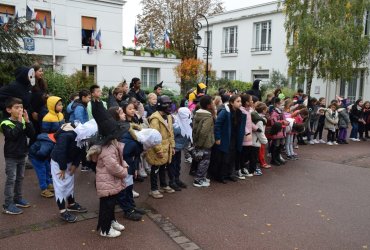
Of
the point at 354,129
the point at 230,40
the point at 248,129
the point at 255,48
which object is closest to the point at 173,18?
the point at 230,40

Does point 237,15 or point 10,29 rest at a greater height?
point 237,15

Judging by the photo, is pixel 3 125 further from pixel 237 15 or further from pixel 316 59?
Answer: pixel 237 15

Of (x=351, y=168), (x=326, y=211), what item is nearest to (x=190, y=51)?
(x=351, y=168)

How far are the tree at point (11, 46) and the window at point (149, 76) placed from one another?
39.3 ft

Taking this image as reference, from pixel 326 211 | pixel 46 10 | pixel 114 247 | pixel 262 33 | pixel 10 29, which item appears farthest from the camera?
pixel 262 33

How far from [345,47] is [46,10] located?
17612 mm

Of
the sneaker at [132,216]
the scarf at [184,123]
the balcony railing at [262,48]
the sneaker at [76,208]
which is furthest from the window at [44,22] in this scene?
the sneaker at [132,216]

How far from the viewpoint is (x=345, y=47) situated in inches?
690

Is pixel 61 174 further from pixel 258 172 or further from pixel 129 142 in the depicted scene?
pixel 258 172

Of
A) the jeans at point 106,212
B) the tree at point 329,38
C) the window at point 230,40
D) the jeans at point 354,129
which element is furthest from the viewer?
the window at point 230,40

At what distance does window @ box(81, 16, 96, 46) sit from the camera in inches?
934

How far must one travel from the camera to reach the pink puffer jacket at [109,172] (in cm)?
450

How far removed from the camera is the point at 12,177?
5367 millimetres

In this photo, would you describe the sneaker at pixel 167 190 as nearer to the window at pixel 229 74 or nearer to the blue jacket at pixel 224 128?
the blue jacket at pixel 224 128
